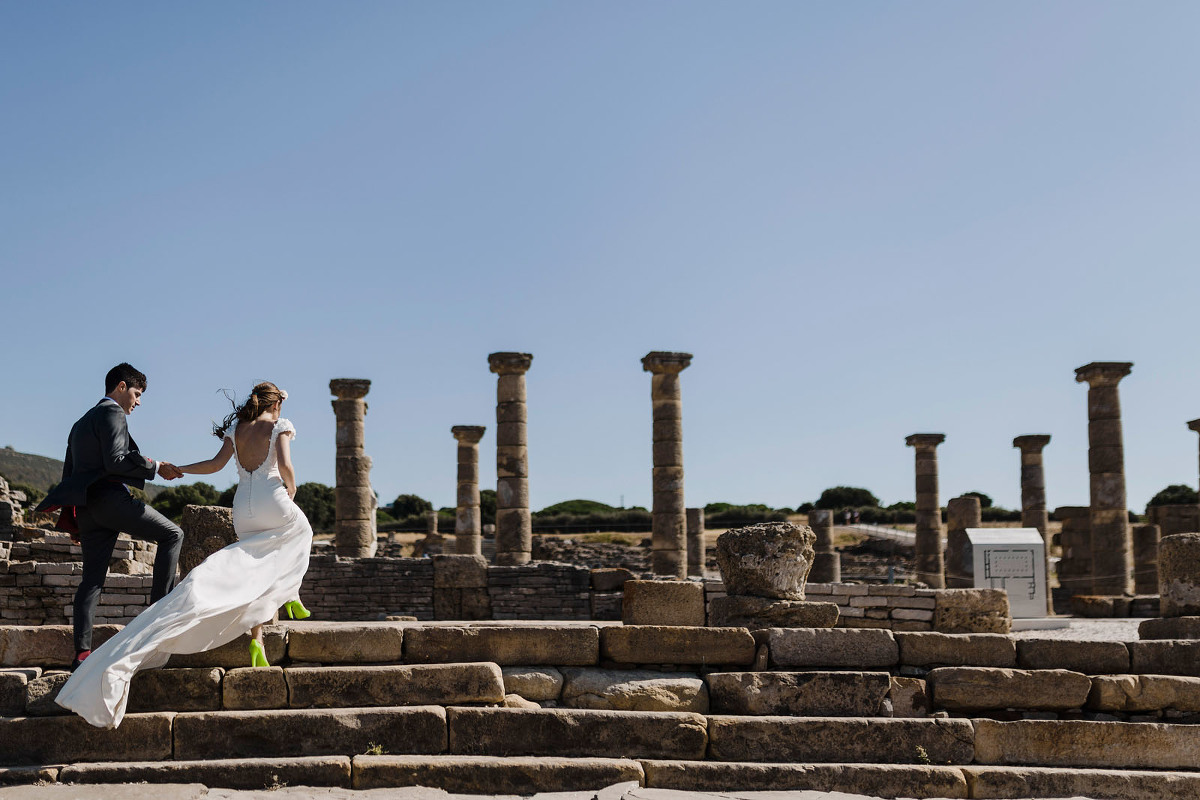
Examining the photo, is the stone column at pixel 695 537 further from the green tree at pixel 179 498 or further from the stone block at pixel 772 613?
the green tree at pixel 179 498

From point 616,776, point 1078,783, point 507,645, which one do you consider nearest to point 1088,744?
point 1078,783

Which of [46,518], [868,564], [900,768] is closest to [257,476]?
[900,768]

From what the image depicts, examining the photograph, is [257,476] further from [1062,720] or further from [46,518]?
[46,518]

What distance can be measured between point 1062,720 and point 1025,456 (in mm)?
22821

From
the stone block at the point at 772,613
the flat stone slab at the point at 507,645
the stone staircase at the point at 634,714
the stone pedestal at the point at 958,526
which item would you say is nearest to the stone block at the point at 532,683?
the stone staircase at the point at 634,714

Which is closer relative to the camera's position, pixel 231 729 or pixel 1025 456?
pixel 231 729

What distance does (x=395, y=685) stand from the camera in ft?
22.5

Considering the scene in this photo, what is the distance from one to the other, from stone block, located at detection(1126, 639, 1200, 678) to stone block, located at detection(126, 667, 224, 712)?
6660 mm

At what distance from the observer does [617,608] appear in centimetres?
1520

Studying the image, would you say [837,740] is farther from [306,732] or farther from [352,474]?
[352,474]

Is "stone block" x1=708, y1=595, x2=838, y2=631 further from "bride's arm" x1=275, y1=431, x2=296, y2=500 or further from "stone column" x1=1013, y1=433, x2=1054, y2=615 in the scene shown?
"stone column" x1=1013, y1=433, x2=1054, y2=615

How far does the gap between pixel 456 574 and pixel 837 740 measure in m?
9.51

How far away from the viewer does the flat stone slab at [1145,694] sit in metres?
7.75

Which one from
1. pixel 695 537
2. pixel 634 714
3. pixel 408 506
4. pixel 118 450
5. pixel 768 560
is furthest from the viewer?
pixel 408 506
